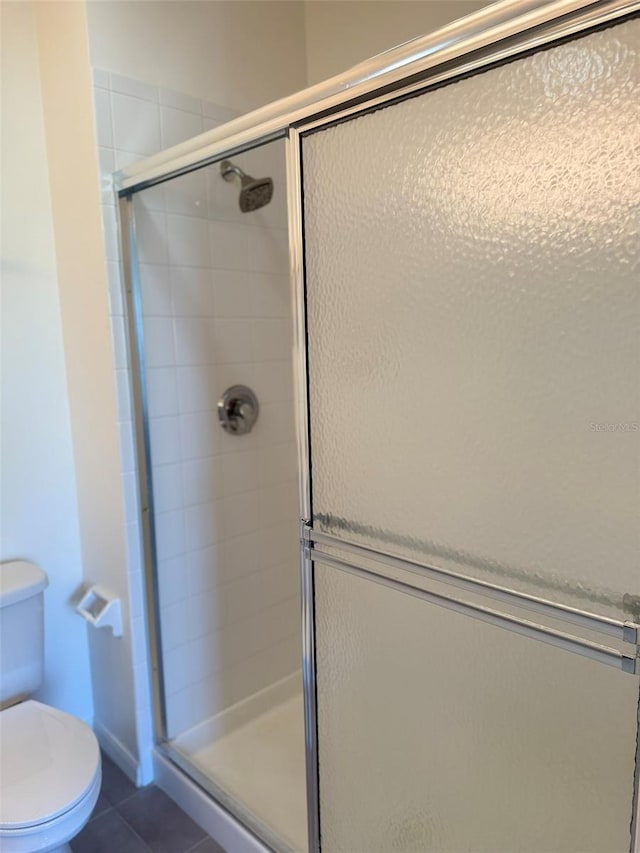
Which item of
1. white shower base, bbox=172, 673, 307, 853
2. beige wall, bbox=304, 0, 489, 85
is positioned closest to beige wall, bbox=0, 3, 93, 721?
white shower base, bbox=172, 673, 307, 853

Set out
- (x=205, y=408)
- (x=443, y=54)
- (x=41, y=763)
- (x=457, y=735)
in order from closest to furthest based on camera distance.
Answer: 1. (x=443, y=54)
2. (x=457, y=735)
3. (x=41, y=763)
4. (x=205, y=408)

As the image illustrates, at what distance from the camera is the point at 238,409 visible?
1942mm

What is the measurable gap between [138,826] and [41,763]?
0.46 m

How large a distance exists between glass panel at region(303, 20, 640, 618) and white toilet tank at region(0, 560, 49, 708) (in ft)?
3.30

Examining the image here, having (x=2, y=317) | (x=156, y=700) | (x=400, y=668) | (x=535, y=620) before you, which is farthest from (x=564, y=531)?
(x=2, y=317)

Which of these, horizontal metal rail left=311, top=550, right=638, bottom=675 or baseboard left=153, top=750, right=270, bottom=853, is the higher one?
horizontal metal rail left=311, top=550, right=638, bottom=675

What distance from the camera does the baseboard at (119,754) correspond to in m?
1.83

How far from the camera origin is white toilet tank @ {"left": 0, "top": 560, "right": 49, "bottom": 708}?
1613 millimetres

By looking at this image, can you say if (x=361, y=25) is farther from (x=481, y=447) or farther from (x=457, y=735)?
(x=457, y=735)

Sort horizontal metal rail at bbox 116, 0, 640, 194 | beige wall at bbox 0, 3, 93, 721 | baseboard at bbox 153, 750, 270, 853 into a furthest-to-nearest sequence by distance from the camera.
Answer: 1. beige wall at bbox 0, 3, 93, 721
2. baseboard at bbox 153, 750, 270, 853
3. horizontal metal rail at bbox 116, 0, 640, 194

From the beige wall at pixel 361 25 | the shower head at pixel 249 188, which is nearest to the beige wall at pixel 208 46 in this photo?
the beige wall at pixel 361 25

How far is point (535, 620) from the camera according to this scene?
934mm

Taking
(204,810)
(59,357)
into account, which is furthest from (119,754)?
(59,357)

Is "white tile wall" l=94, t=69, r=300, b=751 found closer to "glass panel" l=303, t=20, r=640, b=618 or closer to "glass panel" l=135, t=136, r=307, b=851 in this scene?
"glass panel" l=135, t=136, r=307, b=851
